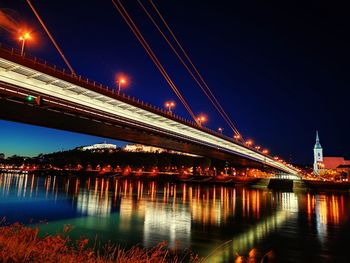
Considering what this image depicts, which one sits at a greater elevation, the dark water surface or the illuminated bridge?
the illuminated bridge

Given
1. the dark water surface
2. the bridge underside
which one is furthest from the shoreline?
the dark water surface

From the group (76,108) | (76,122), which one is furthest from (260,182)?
(76,108)

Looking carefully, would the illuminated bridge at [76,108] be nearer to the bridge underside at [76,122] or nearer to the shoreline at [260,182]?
the bridge underside at [76,122]

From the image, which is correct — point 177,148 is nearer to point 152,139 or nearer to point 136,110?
point 152,139

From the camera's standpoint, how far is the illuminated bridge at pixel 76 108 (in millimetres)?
22014

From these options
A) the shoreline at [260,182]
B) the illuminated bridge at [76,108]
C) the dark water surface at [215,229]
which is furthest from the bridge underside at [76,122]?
the shoreline at [260,182]

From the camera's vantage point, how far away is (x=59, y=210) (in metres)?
24.9

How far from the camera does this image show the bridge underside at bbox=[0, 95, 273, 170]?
957 inches

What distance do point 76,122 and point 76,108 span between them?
3541 millimetres

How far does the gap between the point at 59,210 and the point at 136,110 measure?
49.4 feet

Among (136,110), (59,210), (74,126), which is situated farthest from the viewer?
(136,110)

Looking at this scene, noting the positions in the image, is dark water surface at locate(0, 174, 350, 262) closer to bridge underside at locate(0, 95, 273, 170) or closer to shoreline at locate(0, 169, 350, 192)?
bridge underside at locate(0, 95, 273, 170)

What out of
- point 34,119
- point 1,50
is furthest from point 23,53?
point 34,119

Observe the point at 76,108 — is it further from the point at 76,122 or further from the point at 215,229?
the point at 215,229
